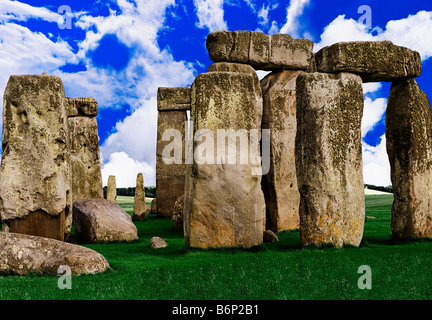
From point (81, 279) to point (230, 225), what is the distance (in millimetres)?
3218

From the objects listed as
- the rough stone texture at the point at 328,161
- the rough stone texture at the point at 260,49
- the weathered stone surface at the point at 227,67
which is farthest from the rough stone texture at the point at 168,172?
the rough stone texture at the point at 328,161

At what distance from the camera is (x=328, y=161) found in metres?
8.98

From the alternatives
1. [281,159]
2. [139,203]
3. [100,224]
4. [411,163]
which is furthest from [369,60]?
[139,203]

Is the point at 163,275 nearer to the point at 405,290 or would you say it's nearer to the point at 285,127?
the point at 405,290

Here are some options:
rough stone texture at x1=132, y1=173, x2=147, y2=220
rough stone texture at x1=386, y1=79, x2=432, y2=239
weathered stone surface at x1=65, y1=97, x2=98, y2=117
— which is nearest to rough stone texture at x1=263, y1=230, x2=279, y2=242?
rough stone texture at x1=386, y1=79, x2=432, y2=239

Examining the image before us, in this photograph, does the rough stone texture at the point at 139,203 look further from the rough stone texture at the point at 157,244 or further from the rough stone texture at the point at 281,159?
the rough stone texture at the point at 157,244

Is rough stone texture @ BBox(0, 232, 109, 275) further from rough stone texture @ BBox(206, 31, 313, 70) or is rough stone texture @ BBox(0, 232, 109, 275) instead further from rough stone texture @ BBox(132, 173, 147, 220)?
rough stone texture @ BBox(132, 173, 147, 220)

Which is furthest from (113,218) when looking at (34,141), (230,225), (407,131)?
(407,131)

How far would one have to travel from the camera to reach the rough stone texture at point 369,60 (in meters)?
9.37

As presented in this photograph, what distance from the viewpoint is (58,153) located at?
1065cm

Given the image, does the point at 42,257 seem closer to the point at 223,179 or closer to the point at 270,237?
the point at 223,179

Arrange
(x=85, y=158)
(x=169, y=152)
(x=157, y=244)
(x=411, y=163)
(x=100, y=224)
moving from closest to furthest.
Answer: (x=157, y=244)
(x=411, y=163)
(x=100, y=224)
(x=85, y=158)
(x=169, y=152)

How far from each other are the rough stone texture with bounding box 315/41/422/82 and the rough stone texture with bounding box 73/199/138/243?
5459 mm

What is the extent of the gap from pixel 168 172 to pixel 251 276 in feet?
42.3
